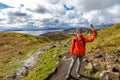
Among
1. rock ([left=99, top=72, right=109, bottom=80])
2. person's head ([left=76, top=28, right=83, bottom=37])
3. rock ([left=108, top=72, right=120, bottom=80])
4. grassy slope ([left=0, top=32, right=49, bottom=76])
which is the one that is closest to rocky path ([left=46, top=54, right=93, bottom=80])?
rock ([left=99, top=72, right=109, bottom=80])

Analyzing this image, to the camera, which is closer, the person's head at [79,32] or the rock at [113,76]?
the person's head at [79,32]

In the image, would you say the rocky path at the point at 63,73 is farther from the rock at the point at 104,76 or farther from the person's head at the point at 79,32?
the person's head at the point at 79,32

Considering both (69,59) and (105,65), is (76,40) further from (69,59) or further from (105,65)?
(69,59)

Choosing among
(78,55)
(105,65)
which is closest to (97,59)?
(105,65)

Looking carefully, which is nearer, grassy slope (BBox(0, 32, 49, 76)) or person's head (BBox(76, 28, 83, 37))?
person's head (BBox(76, 28, 83, 37))

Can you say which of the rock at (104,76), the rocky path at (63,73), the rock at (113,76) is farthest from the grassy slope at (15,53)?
the rock at (113,76)

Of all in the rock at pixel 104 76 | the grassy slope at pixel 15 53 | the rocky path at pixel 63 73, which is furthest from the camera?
the grassy slope at pixel 15 53

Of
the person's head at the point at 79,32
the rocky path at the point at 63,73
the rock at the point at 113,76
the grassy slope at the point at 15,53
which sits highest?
the person's head at the point at 79,32

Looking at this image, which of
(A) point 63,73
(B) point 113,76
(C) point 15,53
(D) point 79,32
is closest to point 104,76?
(B) point 113,76

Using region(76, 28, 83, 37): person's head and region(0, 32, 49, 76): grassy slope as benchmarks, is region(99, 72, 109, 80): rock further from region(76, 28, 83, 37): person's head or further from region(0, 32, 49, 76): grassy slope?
region(0, 32, 49, 76): grassy slope

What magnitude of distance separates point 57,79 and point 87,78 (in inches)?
132

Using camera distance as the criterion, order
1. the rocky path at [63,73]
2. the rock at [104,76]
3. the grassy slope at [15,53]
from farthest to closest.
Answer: the grassy slope at [15,53], the rocky path at [63,73], the rock at [104,76]

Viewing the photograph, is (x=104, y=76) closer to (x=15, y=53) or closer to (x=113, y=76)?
(x=113, y=76)

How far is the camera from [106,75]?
22.7 meters
